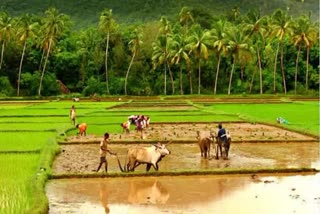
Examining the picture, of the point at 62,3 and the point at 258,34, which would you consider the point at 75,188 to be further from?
the point at 62,3

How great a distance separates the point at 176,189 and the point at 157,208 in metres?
2.06

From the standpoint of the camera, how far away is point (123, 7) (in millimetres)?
111250

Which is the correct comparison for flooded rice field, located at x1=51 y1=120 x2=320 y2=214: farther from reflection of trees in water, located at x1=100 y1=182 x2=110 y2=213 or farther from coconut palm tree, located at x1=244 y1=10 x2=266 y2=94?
coconut palm tree, located at x1=244 y1=10 x2=266 y2=94

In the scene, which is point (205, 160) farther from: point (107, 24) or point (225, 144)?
point (107, 24)

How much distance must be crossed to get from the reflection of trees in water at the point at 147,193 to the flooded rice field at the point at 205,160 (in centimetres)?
163

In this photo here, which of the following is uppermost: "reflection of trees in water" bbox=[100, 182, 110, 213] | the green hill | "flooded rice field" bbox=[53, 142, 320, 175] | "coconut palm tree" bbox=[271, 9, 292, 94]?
the green hill

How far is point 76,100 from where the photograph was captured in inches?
2148

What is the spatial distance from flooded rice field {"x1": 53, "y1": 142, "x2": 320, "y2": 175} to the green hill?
8626 cm

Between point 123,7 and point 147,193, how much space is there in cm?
10114

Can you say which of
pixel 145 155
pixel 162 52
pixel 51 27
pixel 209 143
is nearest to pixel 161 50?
pixel 162 52

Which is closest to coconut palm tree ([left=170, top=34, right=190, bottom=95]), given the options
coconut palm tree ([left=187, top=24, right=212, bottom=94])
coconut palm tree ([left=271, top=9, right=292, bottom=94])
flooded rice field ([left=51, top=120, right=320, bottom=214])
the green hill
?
coconut palm tree ([left=187, top=24, right=212, bottom=94])

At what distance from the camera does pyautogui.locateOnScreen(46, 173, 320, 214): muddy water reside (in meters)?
11.4

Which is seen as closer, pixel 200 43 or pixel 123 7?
pixel 200 43

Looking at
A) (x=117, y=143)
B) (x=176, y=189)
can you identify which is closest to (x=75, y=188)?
(x=176, y=189)
